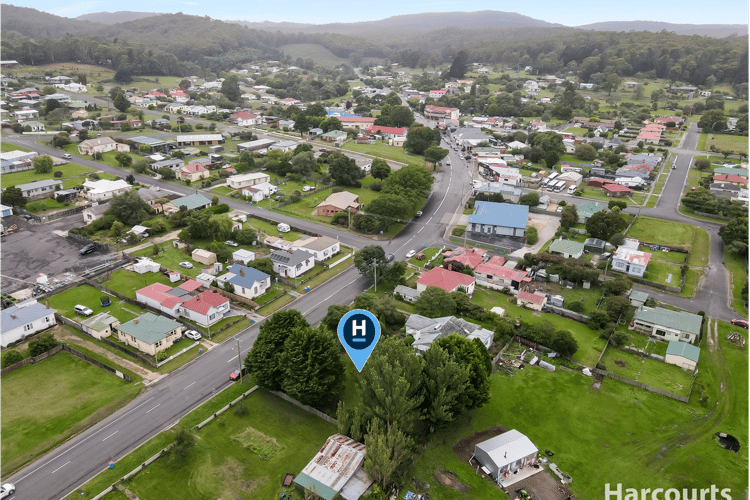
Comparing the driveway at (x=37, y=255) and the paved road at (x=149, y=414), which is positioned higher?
the driveway at (x=37, y=255)

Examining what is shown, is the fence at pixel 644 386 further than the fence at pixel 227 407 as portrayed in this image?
Yes

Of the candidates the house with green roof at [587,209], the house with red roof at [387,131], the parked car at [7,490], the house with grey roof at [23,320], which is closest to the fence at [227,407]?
the parked car at [7,490]

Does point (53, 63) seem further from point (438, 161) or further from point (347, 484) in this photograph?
point (347, 484)

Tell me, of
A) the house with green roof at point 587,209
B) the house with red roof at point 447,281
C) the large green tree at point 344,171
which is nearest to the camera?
the house with red roof at point 447,281

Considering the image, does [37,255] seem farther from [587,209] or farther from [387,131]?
[387,131]

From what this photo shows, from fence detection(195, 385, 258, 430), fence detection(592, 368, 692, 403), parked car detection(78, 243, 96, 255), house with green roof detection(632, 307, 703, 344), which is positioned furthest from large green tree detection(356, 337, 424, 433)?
parked car detection(78, 243, 96, 255)

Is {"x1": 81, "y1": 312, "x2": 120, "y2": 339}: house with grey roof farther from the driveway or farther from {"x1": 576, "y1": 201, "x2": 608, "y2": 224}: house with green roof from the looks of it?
{"x1": 576, "y1": 201, "x2": 608, "y2": 224}: house with green roof

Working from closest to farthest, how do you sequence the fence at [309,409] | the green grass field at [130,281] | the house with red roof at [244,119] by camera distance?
the fence at [309,409] → the green grass field at [130,281] → the house with red roof at [244,119]

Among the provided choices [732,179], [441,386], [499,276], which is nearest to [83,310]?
[441,386]

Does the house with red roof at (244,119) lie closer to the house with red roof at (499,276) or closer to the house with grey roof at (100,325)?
the house with grey roof at (100,325)
